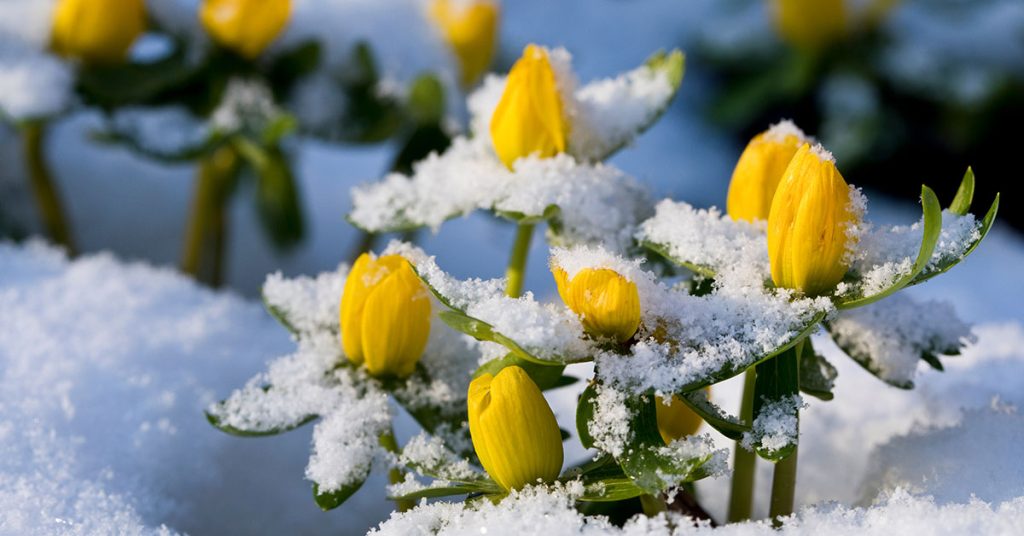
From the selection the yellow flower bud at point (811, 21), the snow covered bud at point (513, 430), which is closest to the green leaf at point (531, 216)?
the snow covered bud at point (513, 430)

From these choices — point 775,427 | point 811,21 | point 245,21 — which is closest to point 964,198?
point 775,427

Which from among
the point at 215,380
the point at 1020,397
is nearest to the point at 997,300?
the point at 1020,397

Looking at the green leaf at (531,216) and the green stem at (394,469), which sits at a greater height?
the green leaf at (531,216)

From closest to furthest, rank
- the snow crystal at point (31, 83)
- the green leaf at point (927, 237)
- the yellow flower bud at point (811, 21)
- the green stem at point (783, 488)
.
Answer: the green leaf at point (927, 237) < the green stem at point (783, 488) < the snow crystal at point (31, 83) < the yellow flower bud at point (811, 21)

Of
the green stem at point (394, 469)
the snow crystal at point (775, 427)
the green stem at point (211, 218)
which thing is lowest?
the green stem at point (394, 469)

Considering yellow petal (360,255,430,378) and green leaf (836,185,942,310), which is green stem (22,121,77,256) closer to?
yellow petal (360,255,430,378)

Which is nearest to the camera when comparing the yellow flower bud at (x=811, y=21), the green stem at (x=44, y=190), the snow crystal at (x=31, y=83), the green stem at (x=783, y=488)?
the green stem at (x=783, y=488)

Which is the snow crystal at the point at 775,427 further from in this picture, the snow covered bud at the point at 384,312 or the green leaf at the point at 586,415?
the snow covered bud at the point at 384,312
